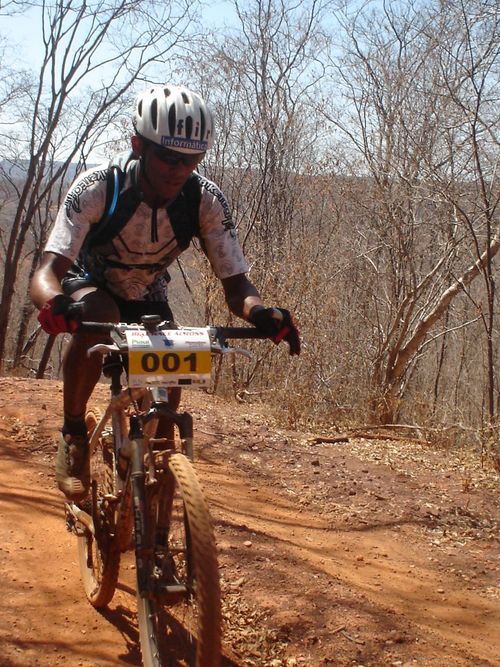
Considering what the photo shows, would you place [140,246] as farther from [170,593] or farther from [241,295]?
[170,593]

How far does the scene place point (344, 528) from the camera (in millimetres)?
4625

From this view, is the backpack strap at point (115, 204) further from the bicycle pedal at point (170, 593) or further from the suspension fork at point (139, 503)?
the bicycle pedal at point (170, 593)

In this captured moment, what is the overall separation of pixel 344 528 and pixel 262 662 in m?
1.65

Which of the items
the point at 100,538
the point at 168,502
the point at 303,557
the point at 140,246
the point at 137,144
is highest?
the point at 137,144

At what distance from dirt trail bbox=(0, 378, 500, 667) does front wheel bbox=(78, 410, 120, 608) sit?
11 cm

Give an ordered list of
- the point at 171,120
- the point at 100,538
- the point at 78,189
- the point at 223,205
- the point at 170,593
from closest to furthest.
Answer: the point at 170,593
the point at 171,120
the point at 78,189
the point at 100,538
the point at 223,205

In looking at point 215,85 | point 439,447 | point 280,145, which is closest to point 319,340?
point 439,447

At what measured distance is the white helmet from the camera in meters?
2.83

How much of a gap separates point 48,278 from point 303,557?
213 centimetres

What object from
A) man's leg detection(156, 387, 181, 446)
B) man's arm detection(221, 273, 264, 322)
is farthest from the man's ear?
man's leg detection(156, 387, 181, 446)

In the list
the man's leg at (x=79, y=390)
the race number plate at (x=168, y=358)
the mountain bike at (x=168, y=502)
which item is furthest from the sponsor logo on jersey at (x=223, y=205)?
the race number plate at (x=168, y=358)

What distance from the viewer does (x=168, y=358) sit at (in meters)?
2.41

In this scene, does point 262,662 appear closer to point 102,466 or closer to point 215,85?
point 102,466

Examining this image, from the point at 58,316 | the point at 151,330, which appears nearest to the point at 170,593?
the point at 151,330
